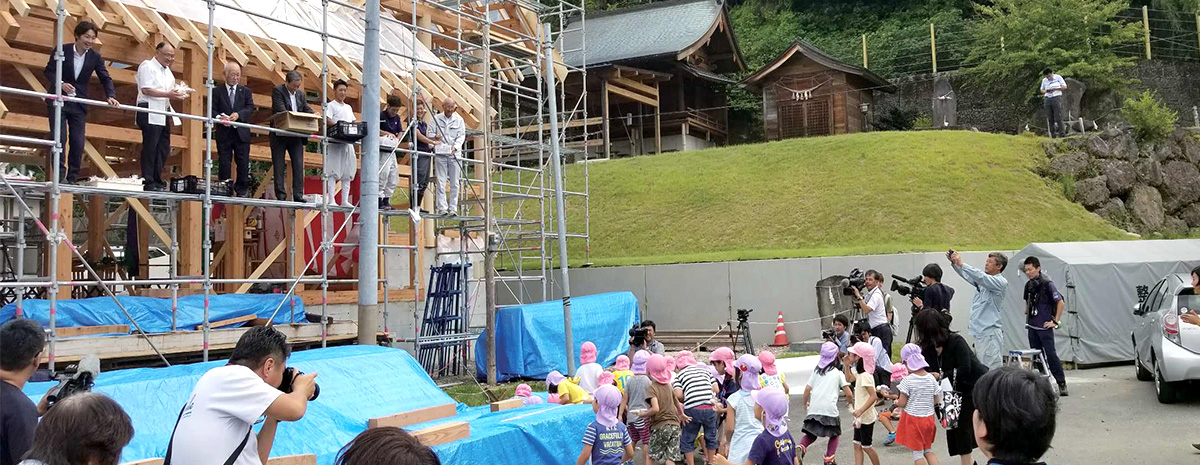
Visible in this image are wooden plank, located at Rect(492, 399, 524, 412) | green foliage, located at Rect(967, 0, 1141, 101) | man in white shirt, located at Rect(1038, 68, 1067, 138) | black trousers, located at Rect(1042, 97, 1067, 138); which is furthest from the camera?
green foliage, located at Rect(967, 0, 1141, 101)


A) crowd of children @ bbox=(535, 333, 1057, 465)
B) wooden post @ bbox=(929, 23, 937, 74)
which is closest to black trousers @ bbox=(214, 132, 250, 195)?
crowd of children @ bbox=(535, 333, 1057, 465)

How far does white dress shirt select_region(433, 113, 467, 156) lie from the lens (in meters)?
13.6

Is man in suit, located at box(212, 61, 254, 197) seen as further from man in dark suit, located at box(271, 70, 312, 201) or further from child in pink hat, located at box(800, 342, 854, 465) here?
child in pink hat, located at box(800, 342, 854, 465)

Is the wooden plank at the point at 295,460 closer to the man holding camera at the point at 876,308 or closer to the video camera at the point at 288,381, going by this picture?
the video camera at the point at 288,381

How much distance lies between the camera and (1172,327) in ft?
33.6

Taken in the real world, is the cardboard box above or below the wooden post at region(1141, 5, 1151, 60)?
below

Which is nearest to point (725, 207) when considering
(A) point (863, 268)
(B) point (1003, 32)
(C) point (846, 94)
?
(A) point (863, 268)

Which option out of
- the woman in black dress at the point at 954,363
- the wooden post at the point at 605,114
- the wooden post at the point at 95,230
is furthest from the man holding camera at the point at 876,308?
the wooden post at the point at 605,114

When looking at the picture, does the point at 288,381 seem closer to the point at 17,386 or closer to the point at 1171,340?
the point at 17,386

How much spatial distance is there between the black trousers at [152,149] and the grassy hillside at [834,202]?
13.2 metres

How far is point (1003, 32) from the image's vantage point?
31.9 meters

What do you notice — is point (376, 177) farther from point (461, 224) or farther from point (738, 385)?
point (461, 224)

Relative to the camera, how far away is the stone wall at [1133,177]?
23.9 metres

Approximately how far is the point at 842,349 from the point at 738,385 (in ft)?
4.51
